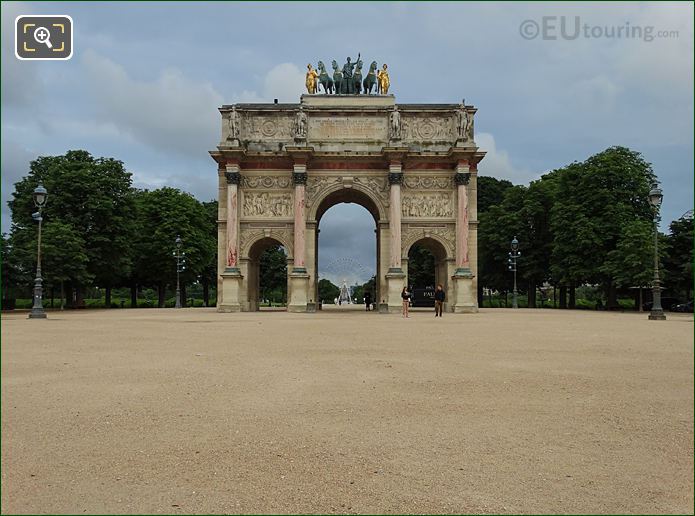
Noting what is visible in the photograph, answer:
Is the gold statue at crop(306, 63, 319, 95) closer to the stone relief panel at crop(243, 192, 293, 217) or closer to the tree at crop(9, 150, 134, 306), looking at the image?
the stone relief panel at crop(243, 192, 293, 217)

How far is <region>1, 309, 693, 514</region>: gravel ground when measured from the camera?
493cm

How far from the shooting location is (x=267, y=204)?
4950 cm

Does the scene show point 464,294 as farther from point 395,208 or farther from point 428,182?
point 428,182

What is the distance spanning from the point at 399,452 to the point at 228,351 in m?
8.91

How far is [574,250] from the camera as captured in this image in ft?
179

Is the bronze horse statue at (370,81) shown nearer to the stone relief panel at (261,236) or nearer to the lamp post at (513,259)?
the stone relief panel at (261,236)

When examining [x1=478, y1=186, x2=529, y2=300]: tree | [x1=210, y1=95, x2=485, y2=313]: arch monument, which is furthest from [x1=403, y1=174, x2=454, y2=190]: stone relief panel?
[x1=478, y1=186, x2=529, y2=300]: tree

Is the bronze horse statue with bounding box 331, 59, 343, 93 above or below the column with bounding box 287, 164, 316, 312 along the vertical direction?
above

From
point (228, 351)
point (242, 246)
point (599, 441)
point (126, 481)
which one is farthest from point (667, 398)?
point (242, 246)

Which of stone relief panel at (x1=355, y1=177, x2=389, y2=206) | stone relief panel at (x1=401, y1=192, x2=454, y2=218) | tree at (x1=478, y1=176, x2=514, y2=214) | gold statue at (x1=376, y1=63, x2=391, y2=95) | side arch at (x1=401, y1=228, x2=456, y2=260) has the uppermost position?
gold statue at (x1=376, y1=63, x2=391, y2=95)

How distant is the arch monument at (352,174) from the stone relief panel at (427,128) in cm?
8

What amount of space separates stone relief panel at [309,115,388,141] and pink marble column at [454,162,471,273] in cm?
643

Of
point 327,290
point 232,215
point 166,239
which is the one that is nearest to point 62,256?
point 232,215

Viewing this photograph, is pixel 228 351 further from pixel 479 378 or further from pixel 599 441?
pixel 599 441
